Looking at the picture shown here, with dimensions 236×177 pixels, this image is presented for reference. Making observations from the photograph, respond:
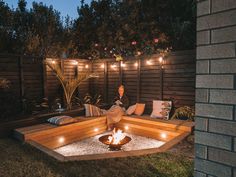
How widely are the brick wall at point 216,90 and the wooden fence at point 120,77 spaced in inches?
177

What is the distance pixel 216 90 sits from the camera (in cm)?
123

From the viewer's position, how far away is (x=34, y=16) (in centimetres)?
1033

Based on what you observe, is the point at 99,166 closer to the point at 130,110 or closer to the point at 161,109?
the point at 161,109

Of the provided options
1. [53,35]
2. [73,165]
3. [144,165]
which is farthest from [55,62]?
[144,165]

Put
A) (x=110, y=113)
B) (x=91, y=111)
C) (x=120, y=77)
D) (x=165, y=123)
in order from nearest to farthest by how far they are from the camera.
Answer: (x=165, y=123) < (x=110, y=113) < (x=91, y=111) < (x=120, y=77)

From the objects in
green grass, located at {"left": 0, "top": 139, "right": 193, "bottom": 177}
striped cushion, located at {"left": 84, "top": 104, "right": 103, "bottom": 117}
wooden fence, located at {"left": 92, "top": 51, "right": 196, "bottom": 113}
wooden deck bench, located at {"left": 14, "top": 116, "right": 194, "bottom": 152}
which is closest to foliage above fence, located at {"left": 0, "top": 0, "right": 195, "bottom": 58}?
wooden fence, located at {"left": 92, "top": 51, "right": 196, "bottom": 113}

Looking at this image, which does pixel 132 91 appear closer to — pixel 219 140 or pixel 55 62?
pixel 55 62

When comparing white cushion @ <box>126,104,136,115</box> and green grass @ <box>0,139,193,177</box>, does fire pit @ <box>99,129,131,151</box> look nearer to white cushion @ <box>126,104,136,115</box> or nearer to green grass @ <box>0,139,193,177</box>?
green grass @ <box>0,139,193,177</box>

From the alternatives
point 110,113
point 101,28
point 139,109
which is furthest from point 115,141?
point 101,28

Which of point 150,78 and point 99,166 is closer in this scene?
point 99,166

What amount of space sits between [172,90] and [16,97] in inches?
198

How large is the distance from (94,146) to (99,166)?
1936 millimetres

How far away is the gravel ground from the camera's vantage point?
450 centimetres

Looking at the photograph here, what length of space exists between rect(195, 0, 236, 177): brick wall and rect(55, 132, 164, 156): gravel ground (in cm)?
342
